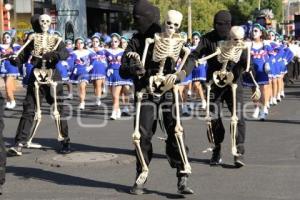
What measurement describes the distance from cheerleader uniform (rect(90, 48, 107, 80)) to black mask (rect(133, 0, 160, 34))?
9.26 metres

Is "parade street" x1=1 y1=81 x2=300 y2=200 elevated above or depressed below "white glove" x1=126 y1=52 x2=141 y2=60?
below

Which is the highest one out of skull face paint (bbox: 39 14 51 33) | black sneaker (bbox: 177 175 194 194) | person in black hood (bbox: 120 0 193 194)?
skull face paint (bbox: 39 14 51 33)

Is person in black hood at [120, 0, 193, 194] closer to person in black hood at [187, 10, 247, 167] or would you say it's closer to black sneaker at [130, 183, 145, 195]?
black sneaker at [130, 183, 145, 195]

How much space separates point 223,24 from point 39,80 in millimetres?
2944

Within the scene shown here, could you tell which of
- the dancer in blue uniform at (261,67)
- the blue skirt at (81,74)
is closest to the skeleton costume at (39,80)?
the dancer in blue uniform at (261,67)

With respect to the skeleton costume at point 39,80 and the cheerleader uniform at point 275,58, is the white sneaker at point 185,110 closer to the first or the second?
the cheerleader uniform at point 275,58

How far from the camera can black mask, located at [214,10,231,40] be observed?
28.9 ft

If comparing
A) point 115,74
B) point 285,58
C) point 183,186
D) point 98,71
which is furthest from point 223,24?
point 285,58

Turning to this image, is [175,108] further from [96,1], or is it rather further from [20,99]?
[96,1]

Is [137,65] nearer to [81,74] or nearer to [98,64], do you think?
[98,64]

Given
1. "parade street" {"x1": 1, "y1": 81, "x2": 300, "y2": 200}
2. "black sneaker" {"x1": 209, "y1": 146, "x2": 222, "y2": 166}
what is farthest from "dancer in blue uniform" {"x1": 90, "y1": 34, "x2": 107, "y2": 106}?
"black sneaker" {"x1": 209, "y1": 146, "x2": 222, "y2": 166}

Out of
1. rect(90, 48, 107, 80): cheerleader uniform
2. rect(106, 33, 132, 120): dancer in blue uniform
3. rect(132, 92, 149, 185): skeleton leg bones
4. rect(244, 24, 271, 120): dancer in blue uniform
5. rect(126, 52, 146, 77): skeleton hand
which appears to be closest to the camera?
rect(126, 52, 146, 77): skeleton hand

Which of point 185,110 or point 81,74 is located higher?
point 81,74

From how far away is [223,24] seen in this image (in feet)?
28.9
